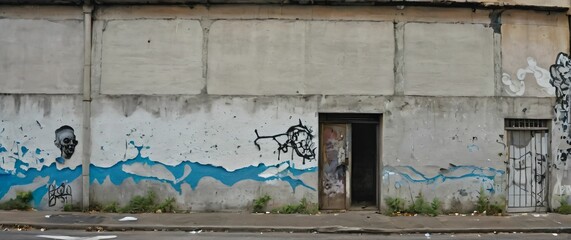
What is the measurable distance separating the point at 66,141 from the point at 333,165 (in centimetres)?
625

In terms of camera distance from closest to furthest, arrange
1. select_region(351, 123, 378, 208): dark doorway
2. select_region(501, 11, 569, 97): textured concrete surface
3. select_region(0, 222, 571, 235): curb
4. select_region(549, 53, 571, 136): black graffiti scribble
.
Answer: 1. select_region(0, 222, 571, 235): curb
2. select_region(501, 11, 569, 97): textured concrete surface
3. select_region(549, 53, 571, 136): black graffiti scribble
4. select_region(351, 123, 378, 208): dark doorway

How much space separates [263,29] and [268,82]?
124 cm

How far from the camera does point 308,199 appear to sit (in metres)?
11.3

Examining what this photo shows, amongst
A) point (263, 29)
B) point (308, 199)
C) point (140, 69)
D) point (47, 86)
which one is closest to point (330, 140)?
point (308, 199)

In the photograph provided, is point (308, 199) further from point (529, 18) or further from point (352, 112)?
point (529, 18)

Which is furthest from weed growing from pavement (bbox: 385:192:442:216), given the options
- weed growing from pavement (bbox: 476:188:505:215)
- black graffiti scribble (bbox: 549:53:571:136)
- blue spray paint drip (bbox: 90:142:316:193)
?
black graffiti scribble (bbox: 549:53:571:136)

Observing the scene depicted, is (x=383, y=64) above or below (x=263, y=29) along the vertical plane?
below

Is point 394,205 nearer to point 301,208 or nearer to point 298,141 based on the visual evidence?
point 301,208

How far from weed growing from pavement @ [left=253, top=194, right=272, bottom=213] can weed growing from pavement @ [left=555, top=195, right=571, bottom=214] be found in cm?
678

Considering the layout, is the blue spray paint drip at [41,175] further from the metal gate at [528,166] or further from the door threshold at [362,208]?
the metal gate at [528,166]

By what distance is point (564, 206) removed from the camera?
1145 cm

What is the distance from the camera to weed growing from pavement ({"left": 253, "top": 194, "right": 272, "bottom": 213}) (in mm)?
11250

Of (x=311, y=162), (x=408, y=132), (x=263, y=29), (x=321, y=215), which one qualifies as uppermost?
(x=263, y=29)

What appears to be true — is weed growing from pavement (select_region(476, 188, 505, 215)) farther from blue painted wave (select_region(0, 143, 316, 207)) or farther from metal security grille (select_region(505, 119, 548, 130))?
blue painted wave (select_region(0, 143, 316, 207))
